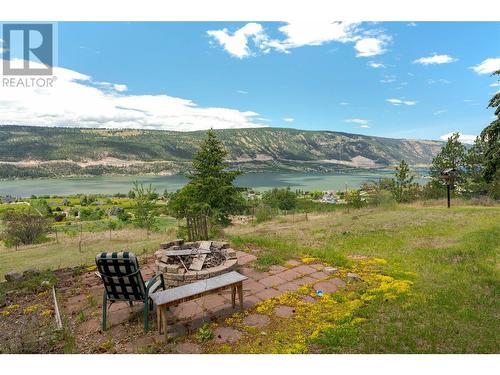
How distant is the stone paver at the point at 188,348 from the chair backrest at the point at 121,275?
83 centimetres

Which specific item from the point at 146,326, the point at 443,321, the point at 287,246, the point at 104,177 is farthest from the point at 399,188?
the point at 104,177

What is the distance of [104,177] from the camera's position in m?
142

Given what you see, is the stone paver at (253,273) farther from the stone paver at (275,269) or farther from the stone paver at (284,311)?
the stone paver at (284,311)

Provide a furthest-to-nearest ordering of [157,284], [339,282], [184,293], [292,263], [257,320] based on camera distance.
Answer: [292,263], [339,282], [157,284], [257,320], [184,293]

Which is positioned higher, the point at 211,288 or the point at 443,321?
the point at 211,288

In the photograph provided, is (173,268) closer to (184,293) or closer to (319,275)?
(184,293)

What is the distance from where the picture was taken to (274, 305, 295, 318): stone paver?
429 centimetres

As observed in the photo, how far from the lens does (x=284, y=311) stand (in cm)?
442

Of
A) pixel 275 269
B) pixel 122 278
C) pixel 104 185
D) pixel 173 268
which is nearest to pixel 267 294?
pixel 275 269

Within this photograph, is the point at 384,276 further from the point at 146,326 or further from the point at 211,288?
the point at 146,326

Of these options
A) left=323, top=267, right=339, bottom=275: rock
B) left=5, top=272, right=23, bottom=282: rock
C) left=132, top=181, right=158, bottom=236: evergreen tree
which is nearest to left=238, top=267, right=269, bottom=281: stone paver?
left=323, top=267, right=339, bottom=275: rock

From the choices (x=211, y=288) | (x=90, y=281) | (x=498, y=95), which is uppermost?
(x=498, y=95)

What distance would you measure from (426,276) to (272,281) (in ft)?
10.1
